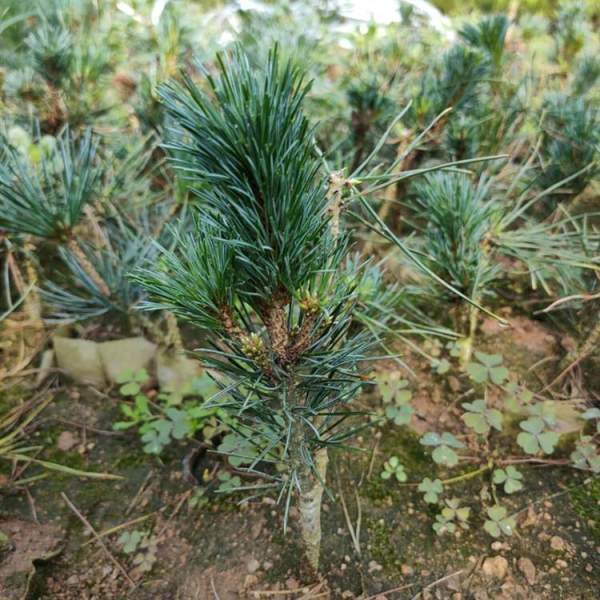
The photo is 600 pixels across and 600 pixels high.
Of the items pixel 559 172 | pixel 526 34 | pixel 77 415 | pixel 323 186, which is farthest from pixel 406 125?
pixel 526 34

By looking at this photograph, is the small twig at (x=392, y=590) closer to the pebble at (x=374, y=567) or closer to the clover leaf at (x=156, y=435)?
the pebble at (x=374, y=567)

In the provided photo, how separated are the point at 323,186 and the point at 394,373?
0.60 m

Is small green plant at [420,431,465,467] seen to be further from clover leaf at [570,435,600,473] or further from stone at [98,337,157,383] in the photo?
stone at [98,337,157,383]

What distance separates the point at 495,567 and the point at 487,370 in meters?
0.32

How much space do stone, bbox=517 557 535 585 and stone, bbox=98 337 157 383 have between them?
79 centimetres

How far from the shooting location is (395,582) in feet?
2.14

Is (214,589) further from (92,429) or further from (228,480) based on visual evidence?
(92,429)

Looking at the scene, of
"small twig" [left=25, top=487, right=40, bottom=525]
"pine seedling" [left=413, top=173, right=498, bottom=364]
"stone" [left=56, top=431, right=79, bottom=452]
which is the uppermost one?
"pine seedling" [left=413, top=173, right=498, bottom=364]

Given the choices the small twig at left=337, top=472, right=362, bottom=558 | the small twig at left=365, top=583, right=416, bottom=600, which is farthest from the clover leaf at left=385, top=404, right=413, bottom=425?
the small twig at left=365, top=583, right=416, bottom=600

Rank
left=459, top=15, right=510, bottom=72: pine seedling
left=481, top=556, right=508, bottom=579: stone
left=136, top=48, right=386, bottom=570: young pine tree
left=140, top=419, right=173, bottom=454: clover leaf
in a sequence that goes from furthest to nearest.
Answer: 1. left=459, top=15, right=510, bottom=72: pine seedling
2. left=140, top=419, right=173, bottom=454: clover leaf
3. left=481, top=556, right=508, bottom=579: stone
4. left=136, top=48, right=386, bottom=570: young pine tree

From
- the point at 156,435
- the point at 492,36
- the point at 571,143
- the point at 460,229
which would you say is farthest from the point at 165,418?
the point at 492,36

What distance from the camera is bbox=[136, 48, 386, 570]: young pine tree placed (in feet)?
1.15

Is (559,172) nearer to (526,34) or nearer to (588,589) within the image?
(588,589)

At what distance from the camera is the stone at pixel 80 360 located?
1021mm
